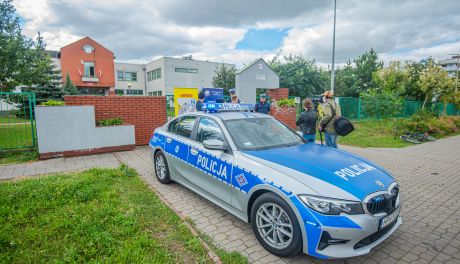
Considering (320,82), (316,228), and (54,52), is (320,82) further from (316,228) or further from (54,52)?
(54,52)

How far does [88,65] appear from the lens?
37250 mm

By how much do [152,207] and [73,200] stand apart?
139 centimetres

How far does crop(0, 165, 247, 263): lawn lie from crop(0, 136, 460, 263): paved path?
0.34 m

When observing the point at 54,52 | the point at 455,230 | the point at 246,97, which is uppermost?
the point at 54,52

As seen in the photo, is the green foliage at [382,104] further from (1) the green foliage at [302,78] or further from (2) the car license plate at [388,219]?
(2) the car license plate at [388,219]

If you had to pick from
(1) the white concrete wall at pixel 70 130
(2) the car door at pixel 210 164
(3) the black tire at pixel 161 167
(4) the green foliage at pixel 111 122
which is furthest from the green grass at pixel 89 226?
(4) the green foliage at pixel 111 122

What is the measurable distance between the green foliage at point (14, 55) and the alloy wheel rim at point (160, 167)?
31.9ft

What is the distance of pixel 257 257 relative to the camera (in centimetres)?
283

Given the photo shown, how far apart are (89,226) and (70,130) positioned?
16.8 feet

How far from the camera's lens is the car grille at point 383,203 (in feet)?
8.40

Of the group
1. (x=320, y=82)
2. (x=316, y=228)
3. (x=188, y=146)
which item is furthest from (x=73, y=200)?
(x=320, y=82)

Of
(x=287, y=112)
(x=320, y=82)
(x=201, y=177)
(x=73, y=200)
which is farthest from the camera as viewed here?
(x=320, y=82)

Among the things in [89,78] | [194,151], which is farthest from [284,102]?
[89,78]

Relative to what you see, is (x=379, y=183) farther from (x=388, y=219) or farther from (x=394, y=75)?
(x=394, y=75)
